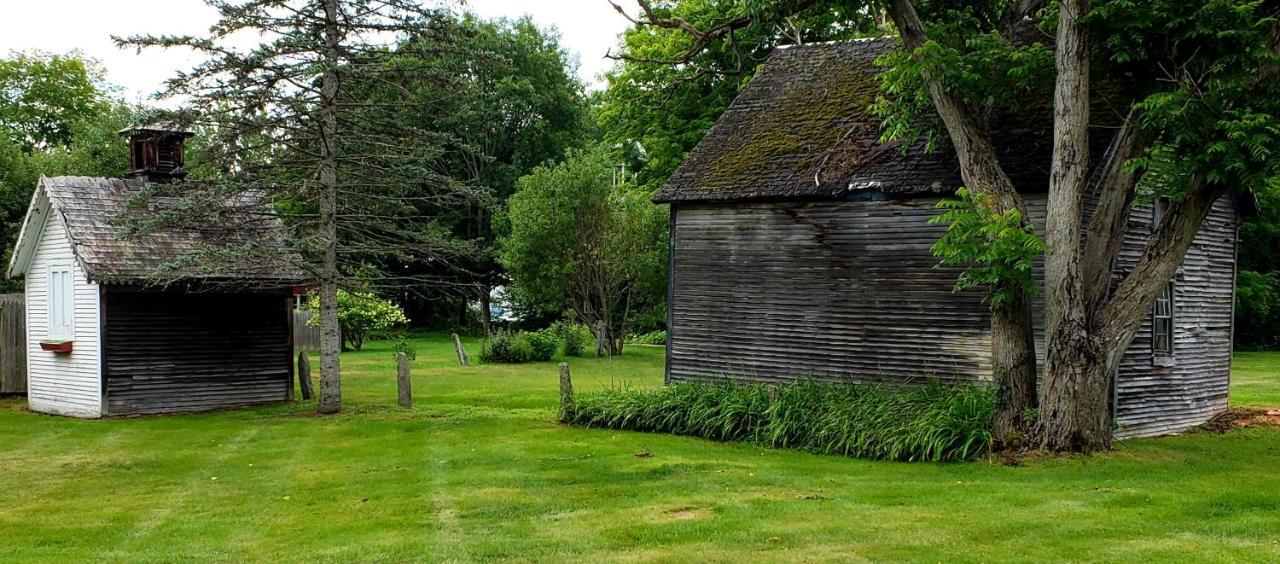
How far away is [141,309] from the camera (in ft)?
71.4

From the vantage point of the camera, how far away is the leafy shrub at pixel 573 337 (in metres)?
39.1

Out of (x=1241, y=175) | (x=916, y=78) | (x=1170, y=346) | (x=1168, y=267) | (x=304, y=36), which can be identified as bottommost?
(x=1170, y=346)

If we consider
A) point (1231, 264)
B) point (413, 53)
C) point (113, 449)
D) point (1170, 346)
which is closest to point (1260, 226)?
point (1231, 264)

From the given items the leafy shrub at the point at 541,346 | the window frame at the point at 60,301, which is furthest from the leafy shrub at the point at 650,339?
the window frame at the point at 60,301

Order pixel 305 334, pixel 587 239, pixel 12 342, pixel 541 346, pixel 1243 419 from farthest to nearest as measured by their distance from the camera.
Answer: pixel 305 334 → pixel 587 239 → pixel 541 346 → pixel 12 342 → pixel 1243 419

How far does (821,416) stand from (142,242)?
550 inches

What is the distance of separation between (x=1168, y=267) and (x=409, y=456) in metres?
10.7

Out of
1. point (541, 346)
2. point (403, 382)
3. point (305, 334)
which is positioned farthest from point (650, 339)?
point (403, 382)

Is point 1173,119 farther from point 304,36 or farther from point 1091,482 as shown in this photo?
point 304,36

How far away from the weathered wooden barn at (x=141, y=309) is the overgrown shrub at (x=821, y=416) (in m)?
7.70

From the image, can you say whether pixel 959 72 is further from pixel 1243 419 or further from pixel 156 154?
pixel 156 154

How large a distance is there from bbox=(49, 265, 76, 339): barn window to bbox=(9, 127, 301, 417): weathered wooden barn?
1.1 inches

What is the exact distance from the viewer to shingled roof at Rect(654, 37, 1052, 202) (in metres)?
17.8

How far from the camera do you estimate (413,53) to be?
2003 cm
